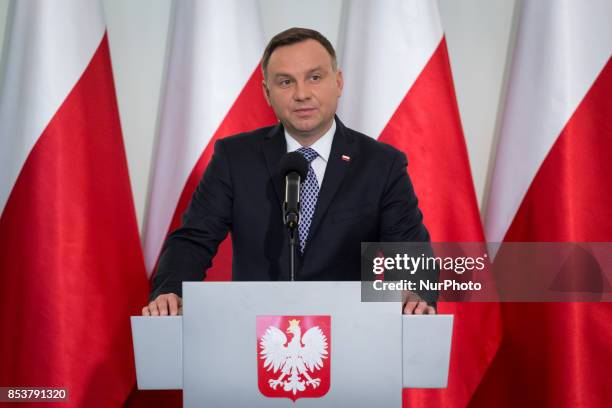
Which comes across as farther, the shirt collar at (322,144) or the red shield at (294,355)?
the shirt collar at (322,144)

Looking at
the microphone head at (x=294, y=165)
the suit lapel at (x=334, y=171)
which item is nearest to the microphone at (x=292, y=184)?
the microphone head at (x=294, y=165)

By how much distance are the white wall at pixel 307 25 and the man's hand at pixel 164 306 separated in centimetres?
161

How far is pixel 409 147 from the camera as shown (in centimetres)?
291

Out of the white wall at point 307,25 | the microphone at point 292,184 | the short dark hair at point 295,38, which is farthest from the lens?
the white wall at point 307,25

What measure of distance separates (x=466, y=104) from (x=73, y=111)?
1.75 metres

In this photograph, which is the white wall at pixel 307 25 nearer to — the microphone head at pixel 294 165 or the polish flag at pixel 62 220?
the polish flag at pixel 62 220

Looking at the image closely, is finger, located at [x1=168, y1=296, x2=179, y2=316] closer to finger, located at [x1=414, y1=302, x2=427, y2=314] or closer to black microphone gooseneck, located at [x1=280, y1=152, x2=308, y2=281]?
black microphone gooseneck, located at [x1=280, y1=152, x2=308, y2=281]

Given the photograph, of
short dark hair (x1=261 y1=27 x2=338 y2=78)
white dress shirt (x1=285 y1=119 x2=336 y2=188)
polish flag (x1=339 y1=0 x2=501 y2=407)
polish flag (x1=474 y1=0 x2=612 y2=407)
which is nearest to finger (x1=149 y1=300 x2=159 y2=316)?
white dress shirt (x1=285 y1=119 x2=336 y2=188)

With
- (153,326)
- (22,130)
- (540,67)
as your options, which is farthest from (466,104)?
(153,326)

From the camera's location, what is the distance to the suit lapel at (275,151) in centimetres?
218

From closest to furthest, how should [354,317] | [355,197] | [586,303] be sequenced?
[354,317], [355,197], [586,303]

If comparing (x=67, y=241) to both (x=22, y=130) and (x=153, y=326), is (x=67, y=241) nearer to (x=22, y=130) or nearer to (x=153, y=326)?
(x=22, y=130)

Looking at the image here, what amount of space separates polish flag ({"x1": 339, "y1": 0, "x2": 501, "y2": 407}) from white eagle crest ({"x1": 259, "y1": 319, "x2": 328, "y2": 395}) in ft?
5.12

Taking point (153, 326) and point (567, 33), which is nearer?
point (153, 326)
